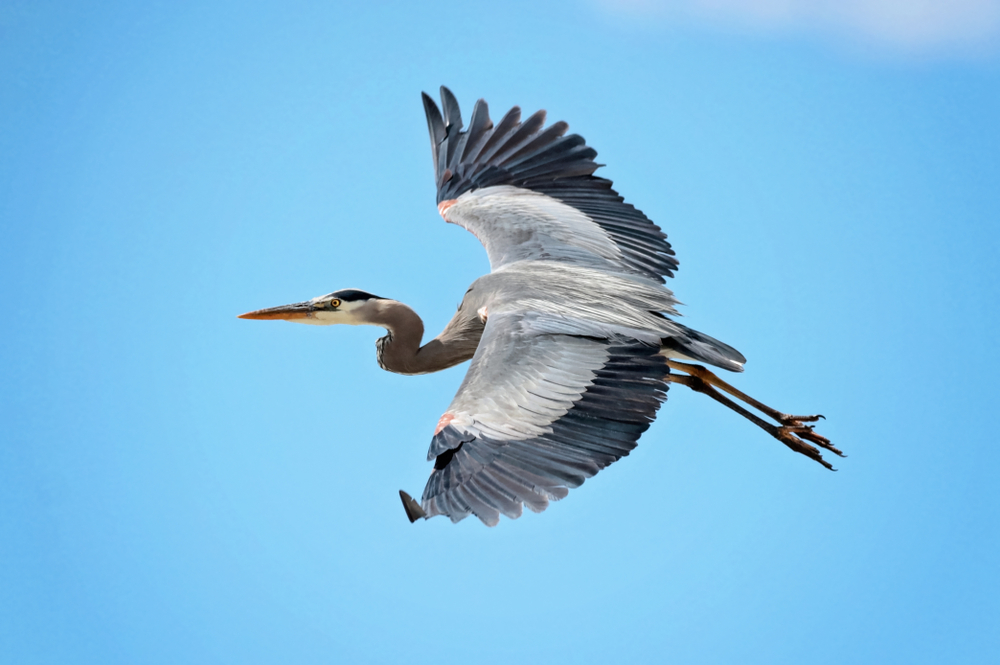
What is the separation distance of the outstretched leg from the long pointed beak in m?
2.02

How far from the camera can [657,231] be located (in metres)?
5.80

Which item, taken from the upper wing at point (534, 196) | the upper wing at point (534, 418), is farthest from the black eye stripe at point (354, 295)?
the upper wing at point (534, 418)

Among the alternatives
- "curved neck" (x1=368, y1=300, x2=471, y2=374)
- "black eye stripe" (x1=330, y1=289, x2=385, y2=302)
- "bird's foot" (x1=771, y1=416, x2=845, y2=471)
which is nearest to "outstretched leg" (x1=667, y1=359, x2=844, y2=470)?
"bird's foot" (x1=771, y1=416, x2=845, y2=471)

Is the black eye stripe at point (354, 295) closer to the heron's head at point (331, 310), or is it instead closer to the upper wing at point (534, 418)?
the heron's head at point (331, 310)

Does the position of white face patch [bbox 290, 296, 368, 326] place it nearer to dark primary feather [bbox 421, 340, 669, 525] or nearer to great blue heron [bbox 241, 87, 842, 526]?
great blue heron [bbox 241, 87, 842, 526]

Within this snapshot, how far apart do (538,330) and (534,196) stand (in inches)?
67.3

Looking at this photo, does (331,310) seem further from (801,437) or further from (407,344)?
(801,437)

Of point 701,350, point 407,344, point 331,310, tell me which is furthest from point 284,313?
point 701,350

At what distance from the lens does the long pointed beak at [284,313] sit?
5.91 m

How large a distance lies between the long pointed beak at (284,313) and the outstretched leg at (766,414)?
2.02 m

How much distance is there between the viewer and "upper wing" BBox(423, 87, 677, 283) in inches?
224

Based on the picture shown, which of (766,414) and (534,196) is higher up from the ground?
(534,196)

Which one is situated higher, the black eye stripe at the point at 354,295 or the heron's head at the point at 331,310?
the black eye stripe at the point at 354,295

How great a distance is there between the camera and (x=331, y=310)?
5855mm
